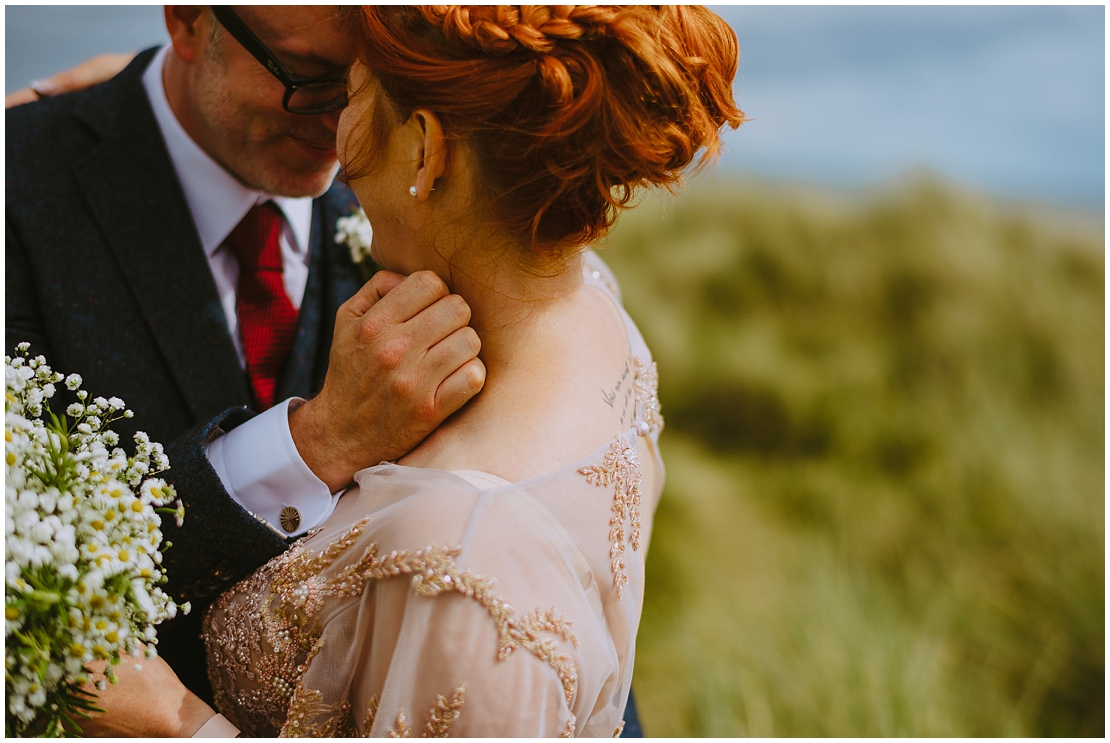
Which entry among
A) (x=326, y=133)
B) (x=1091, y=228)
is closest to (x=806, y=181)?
(x=1091, y=228)

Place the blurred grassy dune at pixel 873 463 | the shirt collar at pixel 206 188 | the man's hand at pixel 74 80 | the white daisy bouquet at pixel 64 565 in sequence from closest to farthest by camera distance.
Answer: the white daisy bouquet at pixel 64 565 < the shirt collar at pixel 206 188 < the man's hand at pixel 74 80 < the blurred grassy dune at pixel 873 463

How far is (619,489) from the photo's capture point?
148 centimetres

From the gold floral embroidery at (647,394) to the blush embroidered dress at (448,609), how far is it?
215mm

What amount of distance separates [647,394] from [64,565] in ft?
3.79

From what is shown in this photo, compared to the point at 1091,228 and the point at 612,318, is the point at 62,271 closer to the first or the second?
the point at 612,318

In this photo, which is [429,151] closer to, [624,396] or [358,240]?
[624,396]

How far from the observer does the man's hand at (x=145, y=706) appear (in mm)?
1416

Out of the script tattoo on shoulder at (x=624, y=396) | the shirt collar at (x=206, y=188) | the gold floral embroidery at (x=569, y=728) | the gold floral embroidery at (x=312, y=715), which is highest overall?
the shirt collar at (x=206, y=188)

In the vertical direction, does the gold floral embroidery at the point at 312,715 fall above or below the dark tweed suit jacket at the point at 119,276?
below

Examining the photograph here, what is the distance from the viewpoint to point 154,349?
199 cm

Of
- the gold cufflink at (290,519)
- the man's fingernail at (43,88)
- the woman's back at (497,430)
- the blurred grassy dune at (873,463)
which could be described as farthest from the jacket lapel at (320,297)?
the blurred grassy dune at (873,463)

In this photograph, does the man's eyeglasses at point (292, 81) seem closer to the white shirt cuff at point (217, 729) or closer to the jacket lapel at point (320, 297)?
the jacket lapel at point (320, 297)

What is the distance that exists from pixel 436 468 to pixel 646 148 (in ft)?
2.19

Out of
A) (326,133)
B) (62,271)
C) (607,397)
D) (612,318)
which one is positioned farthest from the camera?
(326,133)
